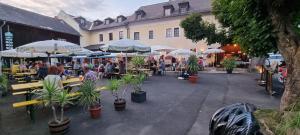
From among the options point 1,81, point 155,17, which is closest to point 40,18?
point 155,17

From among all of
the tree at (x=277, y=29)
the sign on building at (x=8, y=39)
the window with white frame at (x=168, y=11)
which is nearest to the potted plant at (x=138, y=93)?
the tree at (x=277, y=29)

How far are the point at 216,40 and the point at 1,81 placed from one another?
15.9 meters

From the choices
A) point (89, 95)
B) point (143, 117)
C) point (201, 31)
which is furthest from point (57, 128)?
point (201, 31)

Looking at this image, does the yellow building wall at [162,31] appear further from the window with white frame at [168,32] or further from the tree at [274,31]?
the tree at [274,31]

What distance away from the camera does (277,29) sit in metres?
3.94

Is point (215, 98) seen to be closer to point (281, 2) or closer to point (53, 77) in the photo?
point (281, 2)

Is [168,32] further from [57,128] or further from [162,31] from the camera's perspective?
[57,128]

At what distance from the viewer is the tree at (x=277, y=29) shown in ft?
12.2

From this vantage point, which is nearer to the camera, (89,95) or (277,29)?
(277,29)

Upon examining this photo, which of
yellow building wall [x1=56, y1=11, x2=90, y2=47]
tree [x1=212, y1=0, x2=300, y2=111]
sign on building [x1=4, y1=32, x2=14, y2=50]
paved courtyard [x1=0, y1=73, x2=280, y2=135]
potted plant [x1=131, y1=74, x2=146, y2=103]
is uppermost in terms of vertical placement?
yellow building wall [x1=56, y1=11, x2=90, y2=47]

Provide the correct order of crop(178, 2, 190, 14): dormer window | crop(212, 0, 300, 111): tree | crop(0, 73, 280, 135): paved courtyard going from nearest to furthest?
crop(212, 0, 300, 111): tree < crop(0, 73, 280, 135): paved courtyard < crop(178, 2, 190, 14): dormer window

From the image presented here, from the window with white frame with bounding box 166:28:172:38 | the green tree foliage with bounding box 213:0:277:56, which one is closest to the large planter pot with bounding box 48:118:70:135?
the green tree foliage with bounding box 213:0:277:56

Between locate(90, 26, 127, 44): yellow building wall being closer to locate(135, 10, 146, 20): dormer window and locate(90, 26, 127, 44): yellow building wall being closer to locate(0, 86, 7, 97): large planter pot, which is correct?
locate(135, 10, 146, 20): dormer window

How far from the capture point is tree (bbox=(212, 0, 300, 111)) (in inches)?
146
